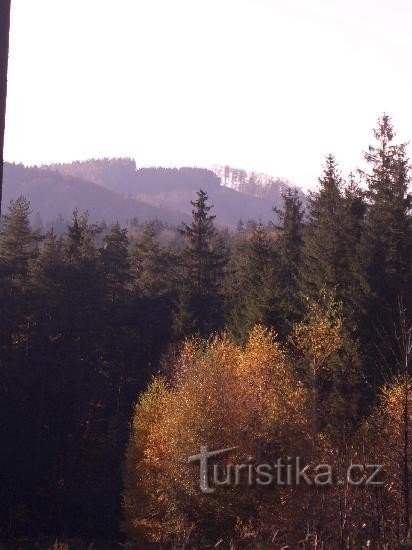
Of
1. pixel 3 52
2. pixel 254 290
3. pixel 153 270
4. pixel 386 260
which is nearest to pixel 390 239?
pixel 386 260

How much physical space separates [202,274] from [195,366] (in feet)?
42.0

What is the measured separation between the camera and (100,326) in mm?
35625

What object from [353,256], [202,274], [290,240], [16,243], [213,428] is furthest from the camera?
[290,240]

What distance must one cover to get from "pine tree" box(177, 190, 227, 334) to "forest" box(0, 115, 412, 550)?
0.41 ft

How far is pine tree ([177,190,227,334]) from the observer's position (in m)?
35.7

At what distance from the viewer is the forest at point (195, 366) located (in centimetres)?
2077

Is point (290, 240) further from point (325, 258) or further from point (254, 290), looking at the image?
point (325, 258)

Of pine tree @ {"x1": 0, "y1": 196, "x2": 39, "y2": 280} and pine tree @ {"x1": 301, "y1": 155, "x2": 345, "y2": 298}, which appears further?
pine tree @ {"x1": 0, "y1": 196, "x2": 39, "y2": 280}

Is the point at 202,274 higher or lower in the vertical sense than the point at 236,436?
higher

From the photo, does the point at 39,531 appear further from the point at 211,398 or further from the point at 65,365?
the point at 211,398

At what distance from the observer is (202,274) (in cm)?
3722

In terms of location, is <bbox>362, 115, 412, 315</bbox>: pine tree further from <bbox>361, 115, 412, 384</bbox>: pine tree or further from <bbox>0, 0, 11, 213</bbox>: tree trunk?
<bbox>0, 0, 11, 213</bbox>: tree trunk

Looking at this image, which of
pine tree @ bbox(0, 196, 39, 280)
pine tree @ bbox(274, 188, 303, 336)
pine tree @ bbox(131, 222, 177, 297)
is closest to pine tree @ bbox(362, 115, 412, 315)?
pine tree @ bbox(274, 188, 303, 336)

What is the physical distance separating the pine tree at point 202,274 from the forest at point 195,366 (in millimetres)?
126
